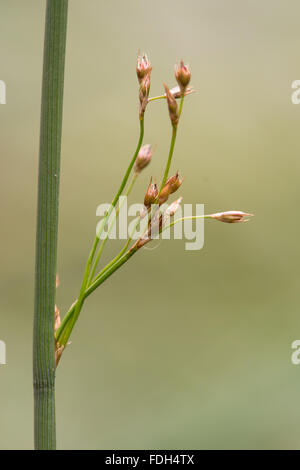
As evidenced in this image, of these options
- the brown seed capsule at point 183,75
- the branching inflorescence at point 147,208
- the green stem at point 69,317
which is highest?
the brown seed capsule at point 183,75

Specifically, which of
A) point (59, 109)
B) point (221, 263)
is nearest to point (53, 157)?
point (59, 109)

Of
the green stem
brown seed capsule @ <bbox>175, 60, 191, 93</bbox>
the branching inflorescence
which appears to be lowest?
the green stem

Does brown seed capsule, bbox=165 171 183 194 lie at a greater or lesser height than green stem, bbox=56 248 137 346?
greater

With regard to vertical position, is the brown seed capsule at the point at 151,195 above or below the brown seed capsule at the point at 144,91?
below

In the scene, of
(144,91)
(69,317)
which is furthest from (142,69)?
A: (69,317)

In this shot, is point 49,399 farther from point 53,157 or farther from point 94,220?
point 94,220
